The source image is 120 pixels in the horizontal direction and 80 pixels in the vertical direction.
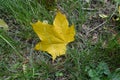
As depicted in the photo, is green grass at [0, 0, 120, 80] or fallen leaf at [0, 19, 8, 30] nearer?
green grass at [0, 0, 120, 80]

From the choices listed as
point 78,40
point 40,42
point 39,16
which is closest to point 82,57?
point 78,40

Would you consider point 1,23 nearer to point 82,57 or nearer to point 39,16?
point 39,16

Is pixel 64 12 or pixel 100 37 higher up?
pixel 64 12

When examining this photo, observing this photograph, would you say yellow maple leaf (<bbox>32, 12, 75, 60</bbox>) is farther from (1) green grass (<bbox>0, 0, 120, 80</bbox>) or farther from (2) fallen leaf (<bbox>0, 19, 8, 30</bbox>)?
(2) fallen leaf (<bbox>0, 19, 8, 30</bbox>)

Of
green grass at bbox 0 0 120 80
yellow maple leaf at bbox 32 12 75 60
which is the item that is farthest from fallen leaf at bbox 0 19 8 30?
yellow maple leaf at bbox 32 12 75 60

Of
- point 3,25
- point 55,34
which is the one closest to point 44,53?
point 55,34

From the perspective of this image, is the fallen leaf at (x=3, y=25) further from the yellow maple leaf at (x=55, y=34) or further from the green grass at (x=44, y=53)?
the yellow maple leaf at (x=55, y=34)

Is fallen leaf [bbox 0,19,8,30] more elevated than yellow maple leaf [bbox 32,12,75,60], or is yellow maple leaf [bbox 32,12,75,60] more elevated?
fallen leaf [bbox 0,19,8,30]

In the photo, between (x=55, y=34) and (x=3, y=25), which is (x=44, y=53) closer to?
(x=55, y=34)
